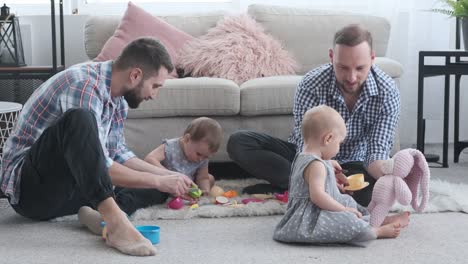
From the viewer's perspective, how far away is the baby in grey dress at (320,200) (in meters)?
2.32

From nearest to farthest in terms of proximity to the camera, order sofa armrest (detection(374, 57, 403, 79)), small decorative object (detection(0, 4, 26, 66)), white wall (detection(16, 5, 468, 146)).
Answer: sofa armrest (detection(374, 57, 403, 79)), small decorative object (detection(0, 4, 26, 66)), white wall (detection(16, 5, 468, 146))

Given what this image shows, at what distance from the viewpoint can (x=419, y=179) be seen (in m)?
2.55

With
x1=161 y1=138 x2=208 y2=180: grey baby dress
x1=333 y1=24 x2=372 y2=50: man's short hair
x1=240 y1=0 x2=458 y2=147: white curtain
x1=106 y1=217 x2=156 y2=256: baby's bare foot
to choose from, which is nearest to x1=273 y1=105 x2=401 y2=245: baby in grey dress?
x1=333 y1=24 x2=372 y2=50: man's short hair

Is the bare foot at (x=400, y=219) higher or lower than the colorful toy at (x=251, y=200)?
higher

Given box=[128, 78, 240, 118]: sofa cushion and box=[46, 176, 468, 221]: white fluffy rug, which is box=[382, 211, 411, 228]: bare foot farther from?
box=[128, 78, 240, 118]: sofa cushion

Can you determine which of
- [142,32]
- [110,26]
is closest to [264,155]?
[142,32]

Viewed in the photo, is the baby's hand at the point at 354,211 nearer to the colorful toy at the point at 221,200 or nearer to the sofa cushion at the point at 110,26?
the colorful toy at the point at 221,200

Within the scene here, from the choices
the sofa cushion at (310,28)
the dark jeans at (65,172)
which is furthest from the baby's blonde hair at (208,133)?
the sofa cushion at (310,28)

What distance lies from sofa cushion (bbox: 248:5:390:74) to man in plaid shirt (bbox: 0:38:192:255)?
177 centimetres

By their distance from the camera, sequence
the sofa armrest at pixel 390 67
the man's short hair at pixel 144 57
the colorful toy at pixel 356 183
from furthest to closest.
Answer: the sofa armrest at pixel 390 67 < the colorful toy at pixel 356 183 < the man's short hair at pixel 144 57

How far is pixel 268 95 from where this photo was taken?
3473 mm

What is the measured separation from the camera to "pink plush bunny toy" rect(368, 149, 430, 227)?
2.48 meters

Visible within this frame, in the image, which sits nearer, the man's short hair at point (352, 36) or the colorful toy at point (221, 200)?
the man's short hair at point (352, 36)

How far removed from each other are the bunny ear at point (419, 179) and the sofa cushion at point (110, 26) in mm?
1898
